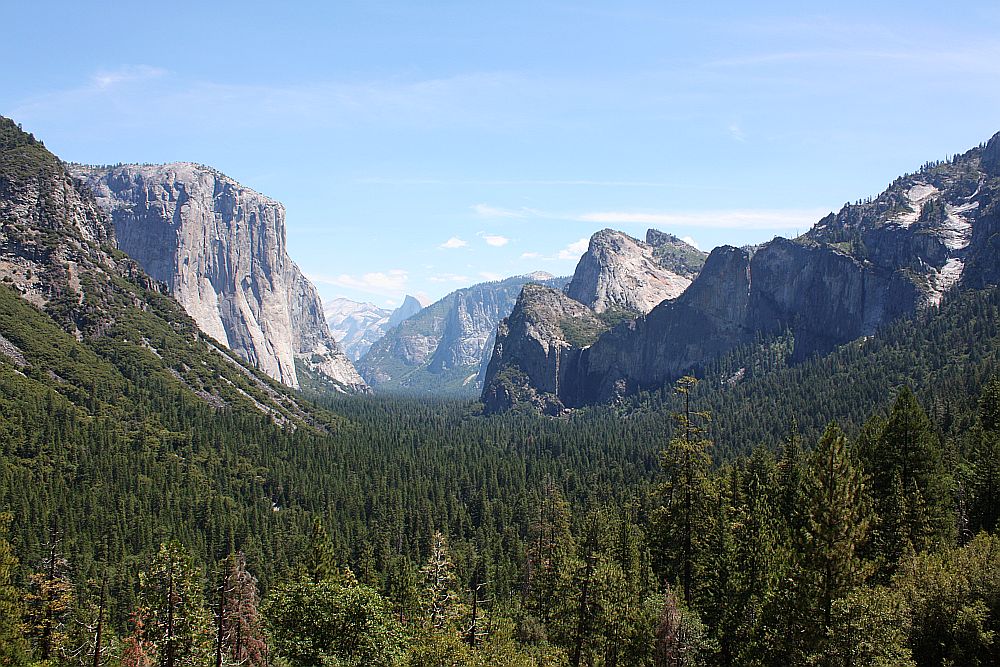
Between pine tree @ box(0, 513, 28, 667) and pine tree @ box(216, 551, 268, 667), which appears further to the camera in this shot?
pine tree @ box(216, 551, 268, 667)

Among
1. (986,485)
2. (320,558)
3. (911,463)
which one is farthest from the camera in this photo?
(320,558)

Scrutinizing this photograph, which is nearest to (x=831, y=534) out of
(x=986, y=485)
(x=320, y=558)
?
(x=986, y=485)

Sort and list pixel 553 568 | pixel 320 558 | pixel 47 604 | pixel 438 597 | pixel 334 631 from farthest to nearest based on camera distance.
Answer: pixel 553 568
pixel 320 558
pixel 438 597
pixel 47 604
pixel 334 631

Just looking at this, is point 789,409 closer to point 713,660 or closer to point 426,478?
point 426,478

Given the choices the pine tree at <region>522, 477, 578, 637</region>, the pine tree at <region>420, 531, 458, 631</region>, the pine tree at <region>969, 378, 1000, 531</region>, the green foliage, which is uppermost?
the pine tree at <region>969, 378, 1000, 531</region>

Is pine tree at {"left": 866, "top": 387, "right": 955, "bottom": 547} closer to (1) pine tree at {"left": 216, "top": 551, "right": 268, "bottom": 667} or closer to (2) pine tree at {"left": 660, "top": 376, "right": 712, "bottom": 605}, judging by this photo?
(2) pine tree at {"left": 660, "top": 376, "right": 712, "bottom": 605}

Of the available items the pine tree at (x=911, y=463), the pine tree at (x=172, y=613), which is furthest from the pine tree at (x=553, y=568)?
the pine tree at (x=172, y=613)

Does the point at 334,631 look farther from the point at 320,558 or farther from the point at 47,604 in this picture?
the point at 47,604

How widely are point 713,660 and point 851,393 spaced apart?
472ft

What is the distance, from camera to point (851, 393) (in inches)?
6422

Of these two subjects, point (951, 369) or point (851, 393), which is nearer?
point (951, 369)

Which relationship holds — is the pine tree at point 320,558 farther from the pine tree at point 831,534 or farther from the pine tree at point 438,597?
the pine tree at point 831,534

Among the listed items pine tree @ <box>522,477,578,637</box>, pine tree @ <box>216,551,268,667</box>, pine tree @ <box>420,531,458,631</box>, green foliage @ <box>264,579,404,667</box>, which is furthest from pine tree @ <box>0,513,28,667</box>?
pine tree @ <box>522,477,578,637</box>

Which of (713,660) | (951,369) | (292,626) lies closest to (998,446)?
(713,660)
